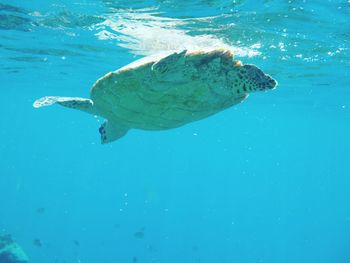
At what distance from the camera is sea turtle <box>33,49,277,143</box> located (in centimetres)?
495

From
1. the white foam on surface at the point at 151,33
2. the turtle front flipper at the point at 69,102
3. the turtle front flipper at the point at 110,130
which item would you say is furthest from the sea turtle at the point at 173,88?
the white foam on surface at the point at 151,33

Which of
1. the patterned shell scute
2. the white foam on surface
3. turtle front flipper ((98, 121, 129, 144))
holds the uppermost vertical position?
the patterned shell scute

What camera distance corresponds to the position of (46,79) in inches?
1224

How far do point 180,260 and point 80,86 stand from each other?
31.3m

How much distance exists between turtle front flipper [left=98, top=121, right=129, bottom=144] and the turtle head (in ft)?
14.8

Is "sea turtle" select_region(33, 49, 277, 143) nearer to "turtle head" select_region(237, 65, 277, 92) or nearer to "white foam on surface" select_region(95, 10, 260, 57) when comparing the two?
"turtle head" select_region(237, 65, 277, 92)

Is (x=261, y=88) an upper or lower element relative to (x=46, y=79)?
upper

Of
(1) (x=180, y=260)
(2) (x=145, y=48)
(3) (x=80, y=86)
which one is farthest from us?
(1) (x=180, y=260)

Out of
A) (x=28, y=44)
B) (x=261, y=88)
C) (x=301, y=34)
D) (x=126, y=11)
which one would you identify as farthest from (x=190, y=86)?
(x=28, y=44)

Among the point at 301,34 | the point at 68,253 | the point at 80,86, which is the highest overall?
the point at 301,34

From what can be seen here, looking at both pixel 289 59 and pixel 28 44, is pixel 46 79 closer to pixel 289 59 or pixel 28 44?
pixel 28 44

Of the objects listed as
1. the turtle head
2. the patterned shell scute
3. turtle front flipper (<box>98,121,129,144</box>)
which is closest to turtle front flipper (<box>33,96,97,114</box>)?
the patterned shell scute

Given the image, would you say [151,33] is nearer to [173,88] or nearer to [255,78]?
[173,88]

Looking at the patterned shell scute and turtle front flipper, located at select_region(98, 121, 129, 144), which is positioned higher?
the patterned shell scute
